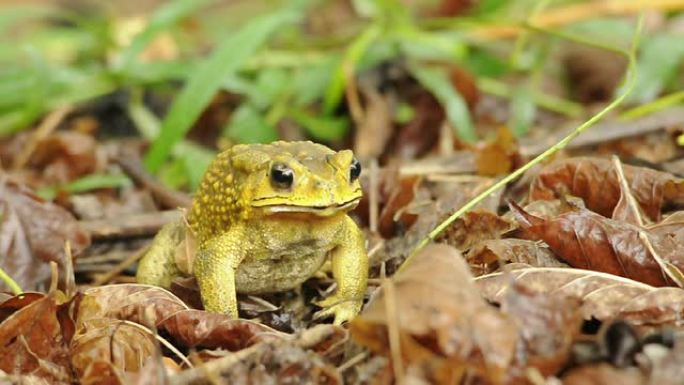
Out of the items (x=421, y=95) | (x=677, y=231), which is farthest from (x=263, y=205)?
(x=421, y=95)

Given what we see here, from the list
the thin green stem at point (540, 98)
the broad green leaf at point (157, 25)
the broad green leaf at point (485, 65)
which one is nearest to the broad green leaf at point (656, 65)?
the thin green stem at point (540, 98)

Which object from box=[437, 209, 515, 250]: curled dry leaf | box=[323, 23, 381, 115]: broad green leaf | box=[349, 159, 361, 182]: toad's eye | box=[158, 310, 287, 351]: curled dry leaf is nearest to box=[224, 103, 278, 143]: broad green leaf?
box=[323, 23, 381, 115]: broad green leaf

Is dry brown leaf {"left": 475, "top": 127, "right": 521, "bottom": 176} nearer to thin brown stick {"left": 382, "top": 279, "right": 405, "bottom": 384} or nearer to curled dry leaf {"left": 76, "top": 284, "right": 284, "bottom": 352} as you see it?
curled dry leaf {"left": 76, "top": 284, "right": 284, "bottom": 352}

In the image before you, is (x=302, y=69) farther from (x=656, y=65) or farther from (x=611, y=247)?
(x=611, y=247)

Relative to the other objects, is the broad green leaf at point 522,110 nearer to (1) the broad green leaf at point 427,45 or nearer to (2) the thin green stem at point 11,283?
(1) the broad green leaf at point 427,45

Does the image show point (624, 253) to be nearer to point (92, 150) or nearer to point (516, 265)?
point (516, 265)

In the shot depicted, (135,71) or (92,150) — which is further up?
(135,71)
